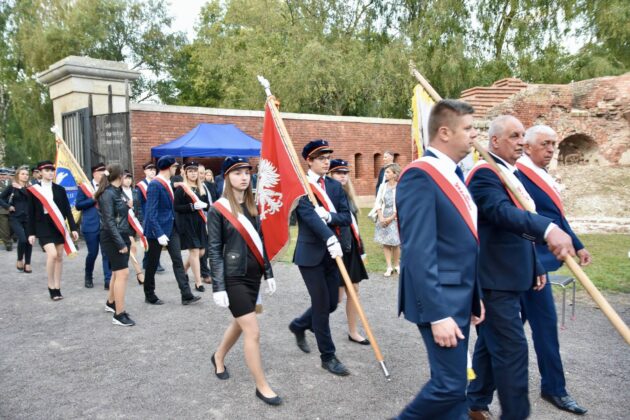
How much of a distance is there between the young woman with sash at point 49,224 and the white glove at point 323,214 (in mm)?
4602

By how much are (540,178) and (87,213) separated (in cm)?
713

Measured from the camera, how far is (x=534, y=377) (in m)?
4.29

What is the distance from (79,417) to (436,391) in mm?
2661

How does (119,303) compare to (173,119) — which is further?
(173,119)

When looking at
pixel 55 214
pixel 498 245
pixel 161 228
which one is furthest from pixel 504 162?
pixel 55 214

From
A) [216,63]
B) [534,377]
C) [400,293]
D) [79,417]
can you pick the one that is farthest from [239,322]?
[216,63]

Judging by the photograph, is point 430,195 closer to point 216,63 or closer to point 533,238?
point 533,238

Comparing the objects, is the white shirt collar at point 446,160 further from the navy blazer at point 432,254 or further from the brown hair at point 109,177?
the brown hair at point 109,177

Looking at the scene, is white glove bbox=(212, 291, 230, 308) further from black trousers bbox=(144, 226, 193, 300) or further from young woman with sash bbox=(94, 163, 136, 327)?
black trousers bbox=(144, 226, 193, 300)

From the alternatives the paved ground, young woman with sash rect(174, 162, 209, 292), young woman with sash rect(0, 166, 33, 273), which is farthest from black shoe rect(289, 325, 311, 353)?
young woman with sash rect(0, 166, 33, 273)

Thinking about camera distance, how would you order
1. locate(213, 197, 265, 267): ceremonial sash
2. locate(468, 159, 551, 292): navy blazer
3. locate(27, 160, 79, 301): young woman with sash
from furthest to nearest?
locate(27, 160, 79, 301): young woman with sash < locate(213, 197, 265, 267): ceremonial sash < locate(468, 159, 551, 292): navy blazer

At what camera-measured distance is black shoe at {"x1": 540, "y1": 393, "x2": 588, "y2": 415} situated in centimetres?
361

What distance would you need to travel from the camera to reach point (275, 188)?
464 centimetres

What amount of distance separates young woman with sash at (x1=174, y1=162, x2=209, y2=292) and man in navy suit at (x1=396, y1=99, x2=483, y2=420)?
5134 millimetres
